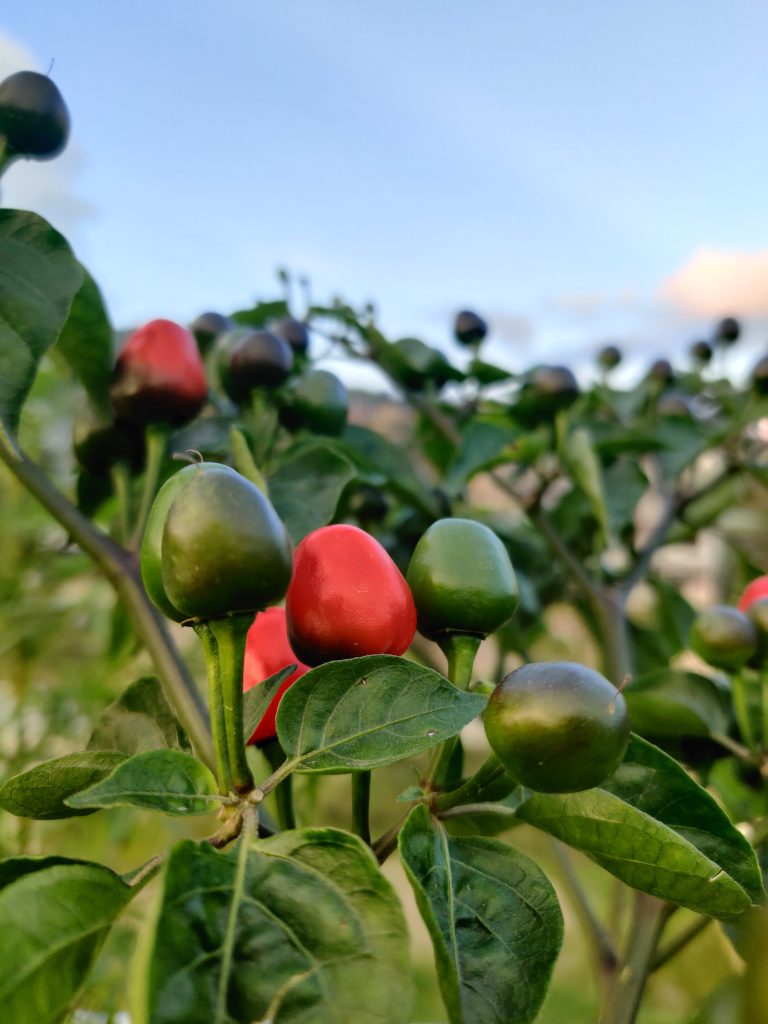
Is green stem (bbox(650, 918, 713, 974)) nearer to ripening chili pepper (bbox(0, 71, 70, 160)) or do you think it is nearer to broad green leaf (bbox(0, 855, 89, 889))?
broad green leaf (bbox(0, 855, 89, 889))

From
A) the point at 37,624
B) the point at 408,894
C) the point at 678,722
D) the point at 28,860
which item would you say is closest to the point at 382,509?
the point at 678,722

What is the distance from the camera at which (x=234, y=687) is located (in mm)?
360

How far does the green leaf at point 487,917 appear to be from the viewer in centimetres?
35

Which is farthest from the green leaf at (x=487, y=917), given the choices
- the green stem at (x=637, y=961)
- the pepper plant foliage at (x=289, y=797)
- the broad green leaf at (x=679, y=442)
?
the broad green leaf at (x=679, y=442)

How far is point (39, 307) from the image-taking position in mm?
514

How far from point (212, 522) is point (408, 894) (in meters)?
2.21

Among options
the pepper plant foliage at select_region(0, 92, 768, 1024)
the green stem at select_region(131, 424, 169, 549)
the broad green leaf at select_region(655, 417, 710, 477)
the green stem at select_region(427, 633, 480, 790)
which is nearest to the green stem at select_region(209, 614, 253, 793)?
the pepper plant foliage at select_region(0, 92, 768, 1024)

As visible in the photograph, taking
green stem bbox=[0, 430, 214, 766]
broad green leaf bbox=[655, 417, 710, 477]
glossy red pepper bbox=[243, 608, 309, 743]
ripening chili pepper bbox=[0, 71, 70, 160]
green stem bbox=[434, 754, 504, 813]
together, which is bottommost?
green stem bbox=[0, 430, 214, 766]

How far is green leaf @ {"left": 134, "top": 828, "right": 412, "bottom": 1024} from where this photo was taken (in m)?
0.29

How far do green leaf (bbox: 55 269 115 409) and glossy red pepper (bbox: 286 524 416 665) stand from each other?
287 millimetres

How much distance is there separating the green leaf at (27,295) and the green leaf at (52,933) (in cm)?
24

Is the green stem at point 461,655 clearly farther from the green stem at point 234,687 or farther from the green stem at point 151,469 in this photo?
the green stem at point 151,469

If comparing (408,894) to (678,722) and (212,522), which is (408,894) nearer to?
(678,722)

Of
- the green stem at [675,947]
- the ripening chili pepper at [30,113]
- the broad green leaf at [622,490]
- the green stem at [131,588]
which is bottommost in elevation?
the green stem at [675,947]
